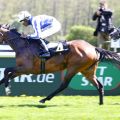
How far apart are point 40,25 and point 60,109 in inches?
88.1

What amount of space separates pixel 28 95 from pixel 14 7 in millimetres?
51160

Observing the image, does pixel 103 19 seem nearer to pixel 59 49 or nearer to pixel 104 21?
pixel 104 21

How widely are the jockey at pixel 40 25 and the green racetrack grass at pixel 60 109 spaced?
133cm

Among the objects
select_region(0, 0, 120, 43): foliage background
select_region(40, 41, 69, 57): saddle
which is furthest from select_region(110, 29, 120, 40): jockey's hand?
select_region(0, 0, 120, 43): foliage background

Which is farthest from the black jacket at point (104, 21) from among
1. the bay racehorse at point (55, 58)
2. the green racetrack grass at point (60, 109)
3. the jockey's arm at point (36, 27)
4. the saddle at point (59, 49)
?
the jockey's arm at point (36, 27)

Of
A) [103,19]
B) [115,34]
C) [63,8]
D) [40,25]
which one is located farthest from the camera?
[63,8]

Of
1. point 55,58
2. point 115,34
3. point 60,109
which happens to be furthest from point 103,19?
point 60,109

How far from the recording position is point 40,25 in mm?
13836

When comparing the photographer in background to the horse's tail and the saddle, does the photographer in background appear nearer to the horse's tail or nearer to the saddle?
the horse's tail

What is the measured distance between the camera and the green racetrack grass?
37.0 feet

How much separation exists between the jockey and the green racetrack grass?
1.33 m

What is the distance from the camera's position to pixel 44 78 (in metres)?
16.9

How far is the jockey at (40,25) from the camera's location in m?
13.7

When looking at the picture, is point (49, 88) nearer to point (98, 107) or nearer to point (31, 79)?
point (31, 79)
